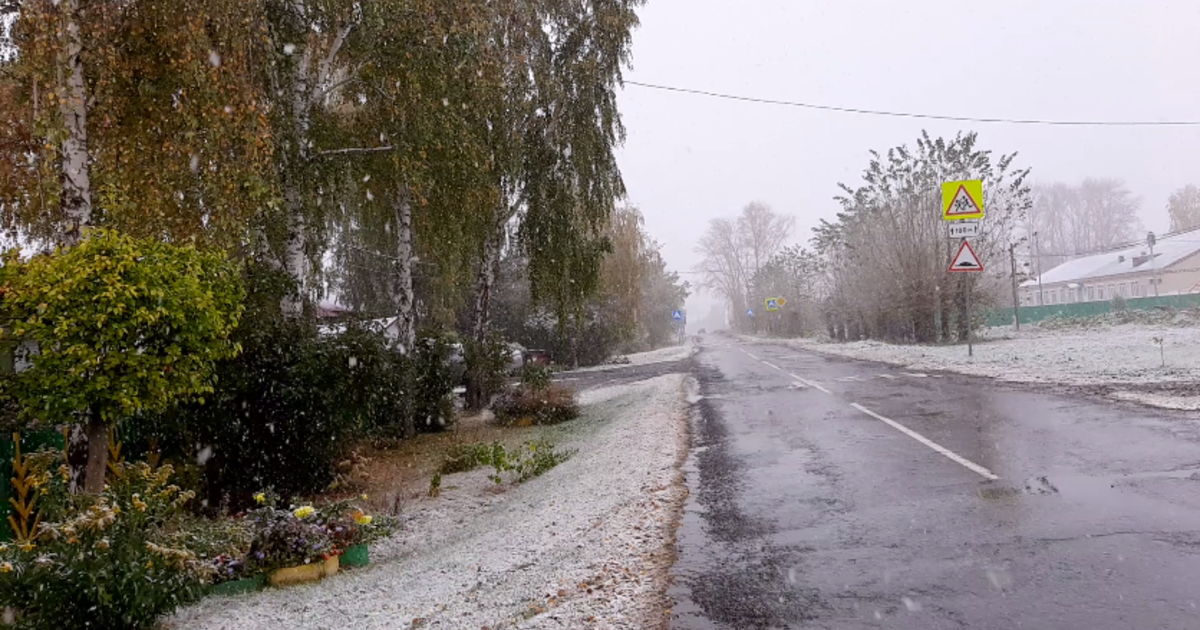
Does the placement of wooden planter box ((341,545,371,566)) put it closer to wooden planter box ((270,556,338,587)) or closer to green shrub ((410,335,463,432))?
wooden planter box ((270,556,338,587))

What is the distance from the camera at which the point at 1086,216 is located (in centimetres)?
8475

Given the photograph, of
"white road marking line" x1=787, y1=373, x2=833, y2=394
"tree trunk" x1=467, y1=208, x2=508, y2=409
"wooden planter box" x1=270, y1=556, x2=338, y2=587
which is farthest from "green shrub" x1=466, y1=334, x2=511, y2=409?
"wooden planter box" x1=270, y1=556, x2=338, y2=587

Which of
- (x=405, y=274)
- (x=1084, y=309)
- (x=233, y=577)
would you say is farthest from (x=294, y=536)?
(x=1084, y=309)

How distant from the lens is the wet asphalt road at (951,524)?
393 cm

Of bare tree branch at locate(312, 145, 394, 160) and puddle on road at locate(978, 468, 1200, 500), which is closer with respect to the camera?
puddle on road at locate(978, 468, 1200, 500)

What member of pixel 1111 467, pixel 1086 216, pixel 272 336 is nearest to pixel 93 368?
pixel 272 336

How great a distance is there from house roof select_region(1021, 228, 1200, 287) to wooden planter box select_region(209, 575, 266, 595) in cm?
5250

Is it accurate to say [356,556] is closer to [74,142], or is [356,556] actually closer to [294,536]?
[294,536]

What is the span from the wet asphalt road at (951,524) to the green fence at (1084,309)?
106 ft

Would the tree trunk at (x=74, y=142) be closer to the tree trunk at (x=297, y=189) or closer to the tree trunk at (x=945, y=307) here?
the tree trunk at (x=297, y=189)

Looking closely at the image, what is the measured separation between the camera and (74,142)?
23.0 feet

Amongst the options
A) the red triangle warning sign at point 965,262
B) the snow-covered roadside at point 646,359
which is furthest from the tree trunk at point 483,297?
the snow-covered roadside at point 646,359

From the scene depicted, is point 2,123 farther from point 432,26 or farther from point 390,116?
point 432,26

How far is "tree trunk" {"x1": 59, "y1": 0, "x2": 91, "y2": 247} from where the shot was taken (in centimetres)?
677
